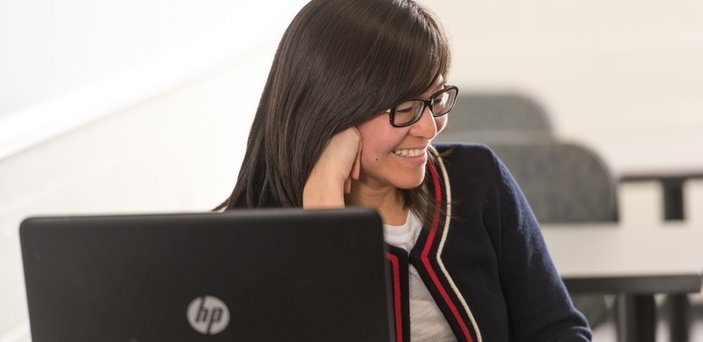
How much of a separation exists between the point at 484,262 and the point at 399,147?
247 millimetres

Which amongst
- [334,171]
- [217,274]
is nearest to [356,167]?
[334,171]

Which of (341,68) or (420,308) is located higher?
(341,68)

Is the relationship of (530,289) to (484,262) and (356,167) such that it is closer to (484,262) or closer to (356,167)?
(484,262)

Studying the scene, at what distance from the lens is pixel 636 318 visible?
253 centimetres

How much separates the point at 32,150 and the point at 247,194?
0.73 meters

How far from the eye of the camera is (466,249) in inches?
73.1

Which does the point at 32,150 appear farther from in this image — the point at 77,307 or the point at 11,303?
the point at 77,307

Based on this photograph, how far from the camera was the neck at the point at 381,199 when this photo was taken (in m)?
1.90

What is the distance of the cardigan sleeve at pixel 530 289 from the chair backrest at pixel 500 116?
8.03ft

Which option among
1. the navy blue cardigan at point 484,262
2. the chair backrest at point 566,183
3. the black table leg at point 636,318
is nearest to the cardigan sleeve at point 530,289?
the navy blue cardigan at point 484,262

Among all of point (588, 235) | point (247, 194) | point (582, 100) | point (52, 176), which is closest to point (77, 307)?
point (247, 194)

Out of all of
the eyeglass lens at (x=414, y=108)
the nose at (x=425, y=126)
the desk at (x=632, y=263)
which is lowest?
the desk at (x=632, y=263)

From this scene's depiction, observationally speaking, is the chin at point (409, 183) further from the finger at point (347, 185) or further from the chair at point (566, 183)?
the chair at point (566, 183)

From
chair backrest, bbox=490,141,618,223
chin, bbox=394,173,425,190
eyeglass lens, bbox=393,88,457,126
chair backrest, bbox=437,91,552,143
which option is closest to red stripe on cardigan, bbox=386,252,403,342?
chin, bbox=394,173,425,190
